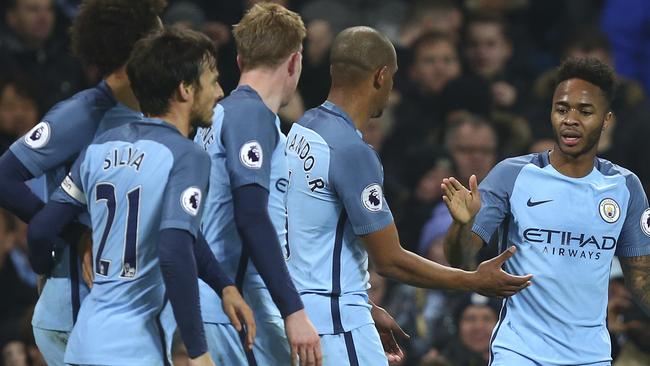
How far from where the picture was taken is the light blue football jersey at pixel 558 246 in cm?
600

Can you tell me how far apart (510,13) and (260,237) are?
26.3ft

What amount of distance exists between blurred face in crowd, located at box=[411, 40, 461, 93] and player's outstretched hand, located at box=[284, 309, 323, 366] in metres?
6.38

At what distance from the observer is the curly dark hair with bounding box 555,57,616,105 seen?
244 inches

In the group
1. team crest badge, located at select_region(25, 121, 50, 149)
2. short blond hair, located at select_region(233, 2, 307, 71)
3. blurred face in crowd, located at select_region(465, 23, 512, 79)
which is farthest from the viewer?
blurred face in crowd, located at select_region(465, 23, 512, 79)

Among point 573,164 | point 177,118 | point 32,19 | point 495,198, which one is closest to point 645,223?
point 573,164

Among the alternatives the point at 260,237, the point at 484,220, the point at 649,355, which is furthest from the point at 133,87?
the point at 649,355

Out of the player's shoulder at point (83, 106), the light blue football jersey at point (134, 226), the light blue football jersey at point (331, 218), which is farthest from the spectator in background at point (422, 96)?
the light blue football jersey at point (134, 226)

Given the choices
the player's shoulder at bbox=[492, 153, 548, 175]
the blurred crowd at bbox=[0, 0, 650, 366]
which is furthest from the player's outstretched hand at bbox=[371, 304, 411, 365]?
the blurred crowd at bbox=[0, 0, 650, 366]

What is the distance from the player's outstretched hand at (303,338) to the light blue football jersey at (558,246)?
1111 millimetres

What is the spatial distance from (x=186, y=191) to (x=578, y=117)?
6.75ft

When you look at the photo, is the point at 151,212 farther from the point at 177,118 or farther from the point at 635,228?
the point at 635,228

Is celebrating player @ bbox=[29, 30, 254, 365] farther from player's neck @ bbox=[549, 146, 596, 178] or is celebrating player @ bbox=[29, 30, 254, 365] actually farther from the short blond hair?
player's neck @ bbox=[549, 146, 596, 178]

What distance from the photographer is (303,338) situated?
5.19 meters

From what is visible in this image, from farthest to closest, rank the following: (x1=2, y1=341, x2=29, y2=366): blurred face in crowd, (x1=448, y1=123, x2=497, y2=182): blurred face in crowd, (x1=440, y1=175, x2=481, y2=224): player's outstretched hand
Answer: (x1=448, y1=123, x2=497, y2=182): blurred face in crowd, (x1=2, y1=341, x2=29, y2=366): blurred face in crowd, (x1=440, y1=175, x2=481, y2=224): player's outstretched hand
